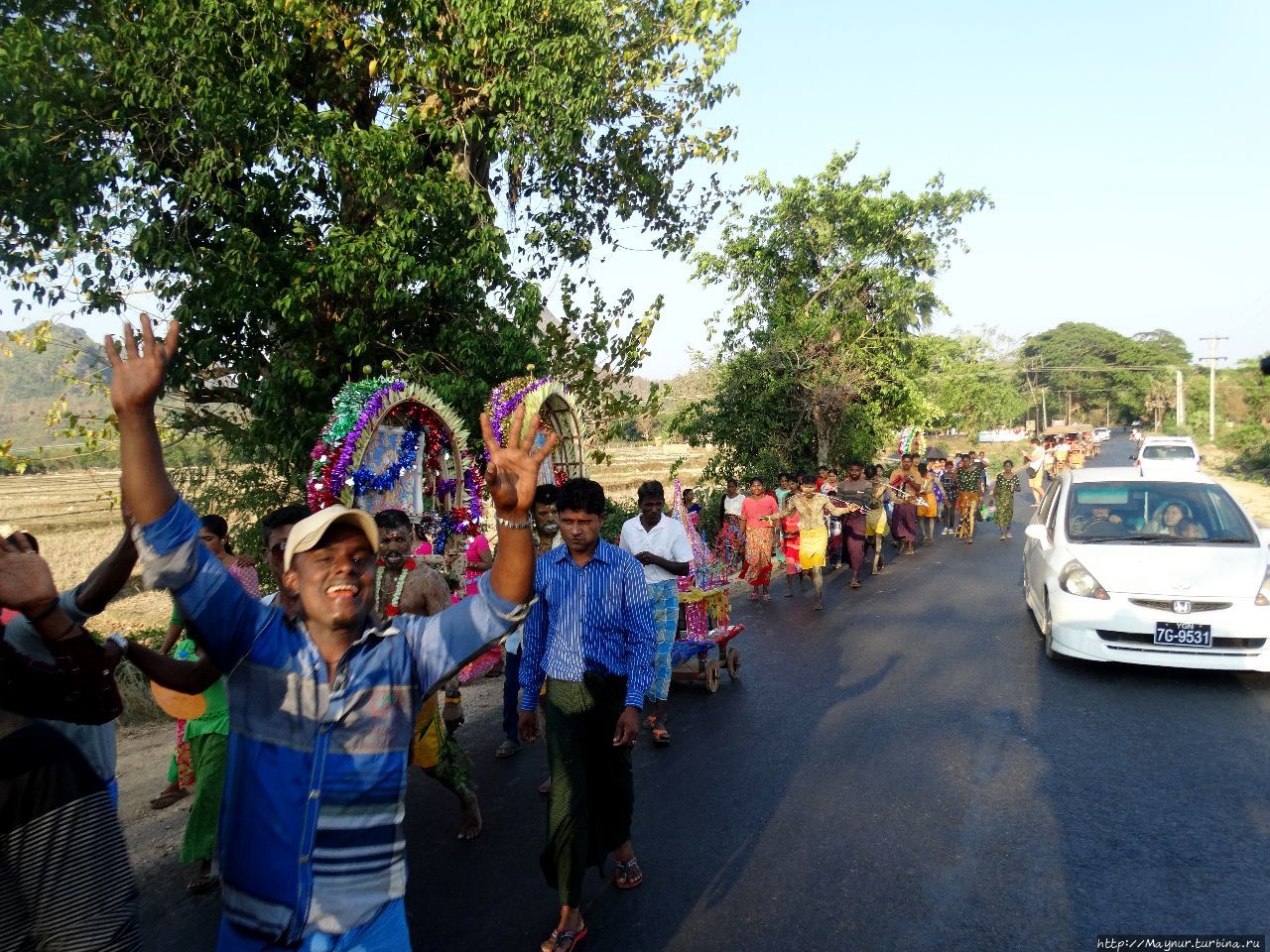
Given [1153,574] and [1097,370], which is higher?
[1097,370]

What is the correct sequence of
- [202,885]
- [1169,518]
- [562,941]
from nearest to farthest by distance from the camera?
1. [562,941]
2. [202,885]
3. [1169,518]

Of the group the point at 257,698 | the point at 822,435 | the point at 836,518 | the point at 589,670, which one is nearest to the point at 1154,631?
the point at 589,670

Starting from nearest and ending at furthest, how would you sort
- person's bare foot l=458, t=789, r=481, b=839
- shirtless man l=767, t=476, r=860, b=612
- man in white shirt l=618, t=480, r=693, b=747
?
person's bare foot l=458, t=789, r=481, b=839 → man in white shirt l=618, t=480, r=693, b=747 → shirtless man l=767, t=476, r=860, b=612

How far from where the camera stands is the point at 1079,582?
7738 millimetres

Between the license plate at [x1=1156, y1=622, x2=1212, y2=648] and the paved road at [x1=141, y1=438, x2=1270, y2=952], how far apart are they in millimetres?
399

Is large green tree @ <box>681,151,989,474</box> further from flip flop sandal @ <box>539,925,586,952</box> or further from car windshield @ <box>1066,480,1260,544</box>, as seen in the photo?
flip flop sandal @ <box>539,925,586,952</box>

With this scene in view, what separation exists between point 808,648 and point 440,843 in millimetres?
5353

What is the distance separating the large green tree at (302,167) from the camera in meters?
9.06

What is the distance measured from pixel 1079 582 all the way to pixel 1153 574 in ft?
1.84

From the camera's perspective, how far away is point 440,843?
5.02m

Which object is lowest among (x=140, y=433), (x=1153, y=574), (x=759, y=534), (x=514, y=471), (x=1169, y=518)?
(x=759, y=534)

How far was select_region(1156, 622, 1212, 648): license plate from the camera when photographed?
281 inches

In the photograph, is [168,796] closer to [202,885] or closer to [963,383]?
[202,885]

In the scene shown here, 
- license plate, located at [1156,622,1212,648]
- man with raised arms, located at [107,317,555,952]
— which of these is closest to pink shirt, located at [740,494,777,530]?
license plate, located at [1156,622,1212,648]
